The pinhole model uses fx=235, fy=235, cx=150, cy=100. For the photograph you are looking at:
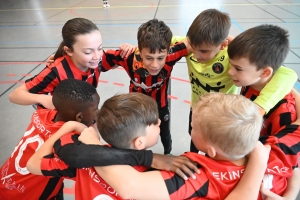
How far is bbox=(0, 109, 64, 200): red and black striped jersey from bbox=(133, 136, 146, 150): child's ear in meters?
0.47

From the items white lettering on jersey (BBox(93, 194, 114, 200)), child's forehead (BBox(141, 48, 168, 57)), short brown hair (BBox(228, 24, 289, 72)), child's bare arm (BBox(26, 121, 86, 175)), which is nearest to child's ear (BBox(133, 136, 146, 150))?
white lettering on jersey (BBox(93, 194, 114, 200))

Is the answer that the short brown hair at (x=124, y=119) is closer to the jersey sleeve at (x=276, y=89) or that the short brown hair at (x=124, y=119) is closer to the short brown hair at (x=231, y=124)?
the short brown hair at (x=231, y=124)

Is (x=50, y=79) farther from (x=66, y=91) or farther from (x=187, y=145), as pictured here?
(x=187, y=145)

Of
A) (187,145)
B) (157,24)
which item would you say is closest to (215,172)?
(157,24)

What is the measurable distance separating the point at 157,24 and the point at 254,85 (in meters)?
0.82

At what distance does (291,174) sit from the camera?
94 centimetres

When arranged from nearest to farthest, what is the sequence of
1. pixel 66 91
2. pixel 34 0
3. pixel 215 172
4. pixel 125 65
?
pixel 215 172
pixel 66 91
pixel 125 65
pixel 34 0

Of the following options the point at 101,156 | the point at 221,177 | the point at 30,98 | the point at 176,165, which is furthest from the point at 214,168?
the point at 30,98

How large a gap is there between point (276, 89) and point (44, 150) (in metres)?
1.15

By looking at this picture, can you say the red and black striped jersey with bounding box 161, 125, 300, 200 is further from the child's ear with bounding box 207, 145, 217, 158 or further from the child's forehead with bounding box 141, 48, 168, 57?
the child's forehead with bounding box 141, 48, 168, 57

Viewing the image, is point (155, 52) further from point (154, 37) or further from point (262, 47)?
point (262, 47)

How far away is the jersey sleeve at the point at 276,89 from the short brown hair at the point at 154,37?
75cm

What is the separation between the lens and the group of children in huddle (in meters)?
Answer: 0.84

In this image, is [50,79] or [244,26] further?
[244,26]
